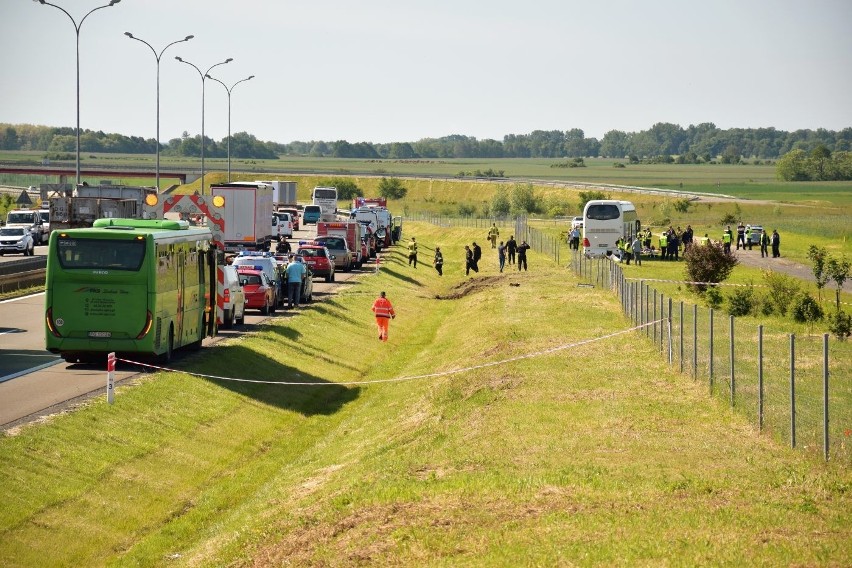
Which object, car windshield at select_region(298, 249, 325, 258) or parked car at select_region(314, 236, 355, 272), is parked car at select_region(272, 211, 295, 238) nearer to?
parked car at select_region(314, 236, 355, 272)

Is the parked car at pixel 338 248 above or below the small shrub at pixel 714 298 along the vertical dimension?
above

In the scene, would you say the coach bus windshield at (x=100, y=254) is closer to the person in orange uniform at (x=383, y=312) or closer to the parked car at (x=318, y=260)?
the person in orange uniform at (x=383, y=312)

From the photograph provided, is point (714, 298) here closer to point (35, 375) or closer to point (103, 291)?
point (103, 291)

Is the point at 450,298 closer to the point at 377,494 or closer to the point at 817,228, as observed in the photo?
the point at 377,494

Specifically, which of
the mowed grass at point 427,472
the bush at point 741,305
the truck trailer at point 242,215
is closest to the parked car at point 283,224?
the truck trailer at point 242,215

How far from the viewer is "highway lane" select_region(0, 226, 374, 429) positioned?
72.5 ft

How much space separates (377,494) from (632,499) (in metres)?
3.03

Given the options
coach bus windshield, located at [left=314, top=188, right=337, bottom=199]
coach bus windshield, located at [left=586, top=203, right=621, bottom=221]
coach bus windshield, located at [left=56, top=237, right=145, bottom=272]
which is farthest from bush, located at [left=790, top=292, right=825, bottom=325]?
coach bus windshield, located at [left=314, top=188, right=337, bottom=199]

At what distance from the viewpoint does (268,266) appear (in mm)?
41375

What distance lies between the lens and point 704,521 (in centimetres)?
1321

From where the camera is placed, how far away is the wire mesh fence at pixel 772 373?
1714 centimetres

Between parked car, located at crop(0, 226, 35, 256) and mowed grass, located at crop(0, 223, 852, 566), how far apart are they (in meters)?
36.5

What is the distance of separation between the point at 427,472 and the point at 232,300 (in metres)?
19.9

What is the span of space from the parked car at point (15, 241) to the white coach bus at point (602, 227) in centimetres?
2762
